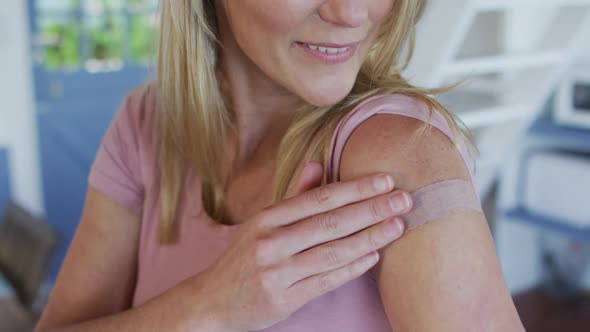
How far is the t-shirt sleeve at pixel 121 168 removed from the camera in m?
1.10

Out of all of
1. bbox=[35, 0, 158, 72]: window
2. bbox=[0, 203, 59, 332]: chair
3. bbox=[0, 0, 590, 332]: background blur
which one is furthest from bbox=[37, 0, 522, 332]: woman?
bbox=[35, 0, 158, 72]: window

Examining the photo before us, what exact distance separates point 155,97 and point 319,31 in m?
0.47

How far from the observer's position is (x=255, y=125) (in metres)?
1.07

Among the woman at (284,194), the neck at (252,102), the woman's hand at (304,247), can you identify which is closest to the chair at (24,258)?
the woman at (284,194)

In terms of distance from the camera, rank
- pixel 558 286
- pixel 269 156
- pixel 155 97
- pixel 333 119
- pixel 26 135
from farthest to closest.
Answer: pixel 26 135, pixel 558 286, pixel 155 97, pixel 269 156, pixel 333 119

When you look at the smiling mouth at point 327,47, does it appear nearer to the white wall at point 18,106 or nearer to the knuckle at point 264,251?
the knuckle at point 264,251

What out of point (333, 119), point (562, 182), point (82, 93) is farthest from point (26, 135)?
point (333, 119)

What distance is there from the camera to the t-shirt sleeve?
3.61ft

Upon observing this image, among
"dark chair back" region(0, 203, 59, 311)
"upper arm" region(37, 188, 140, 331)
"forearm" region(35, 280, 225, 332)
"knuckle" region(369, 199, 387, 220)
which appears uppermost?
"knuckle" region(369, 199, 387, 220)

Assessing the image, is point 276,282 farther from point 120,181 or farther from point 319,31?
point 120,181

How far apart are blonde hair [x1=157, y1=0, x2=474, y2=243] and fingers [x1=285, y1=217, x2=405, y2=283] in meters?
0.16

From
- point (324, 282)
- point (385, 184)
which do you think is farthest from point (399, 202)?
point (324, 282)

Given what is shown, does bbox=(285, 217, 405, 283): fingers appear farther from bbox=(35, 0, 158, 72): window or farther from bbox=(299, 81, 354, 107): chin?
bbox=(35, 0, 158, 72): window

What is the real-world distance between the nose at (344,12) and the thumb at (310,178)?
173 mm
